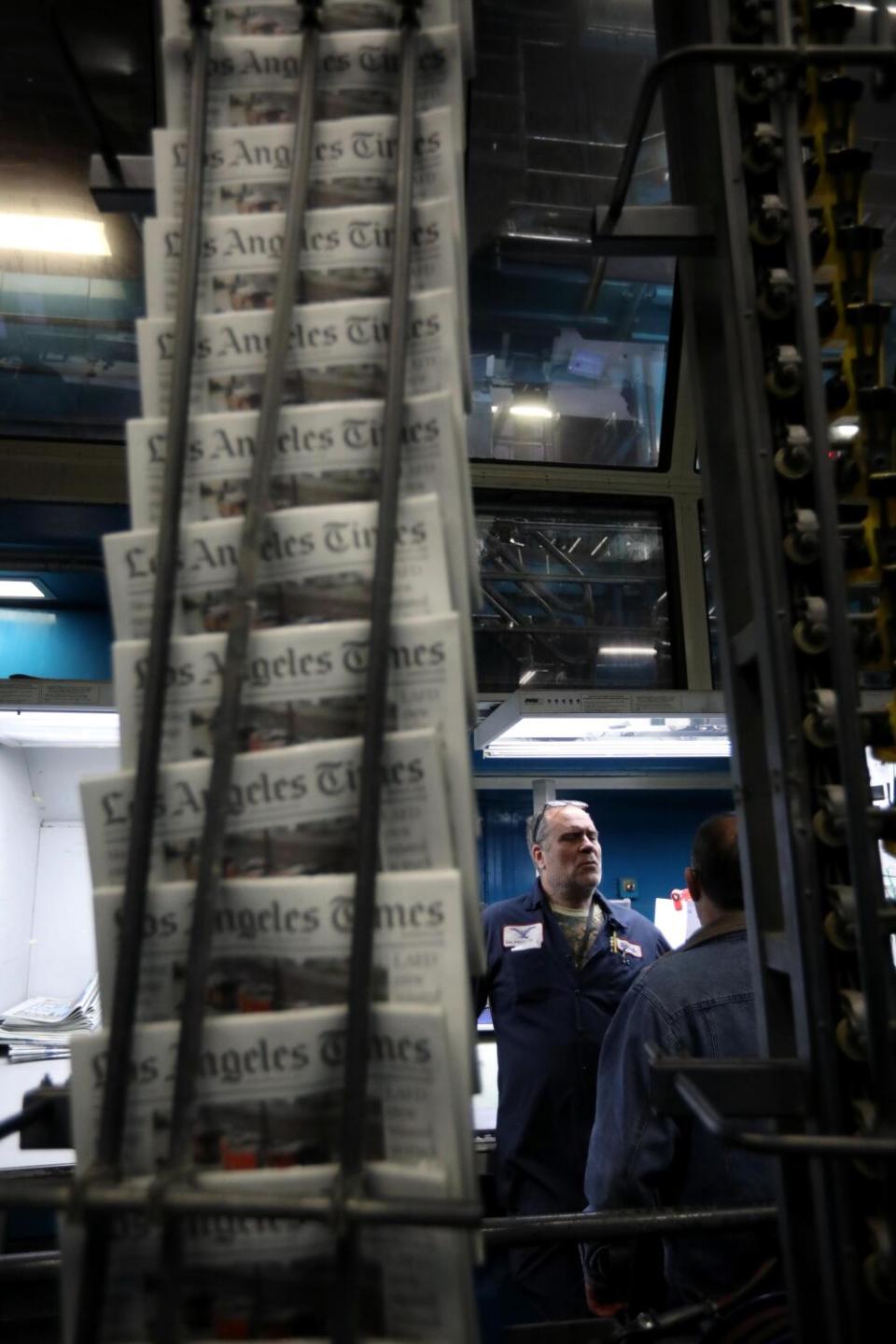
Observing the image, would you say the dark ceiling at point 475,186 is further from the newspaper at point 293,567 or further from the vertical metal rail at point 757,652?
the newspaper at point 293,567

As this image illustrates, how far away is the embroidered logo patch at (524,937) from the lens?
3.18 meters

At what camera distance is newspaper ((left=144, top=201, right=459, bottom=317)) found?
1016 millimetres

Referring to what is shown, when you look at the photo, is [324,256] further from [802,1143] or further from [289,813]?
[802,1143]

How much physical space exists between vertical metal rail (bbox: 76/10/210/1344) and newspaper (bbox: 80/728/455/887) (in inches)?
2.1

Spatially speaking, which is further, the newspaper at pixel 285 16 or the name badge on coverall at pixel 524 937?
the name badge on coverall at pixel 524 937

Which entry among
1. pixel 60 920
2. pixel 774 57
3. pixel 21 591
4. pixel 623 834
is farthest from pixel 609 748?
pixel 774 57

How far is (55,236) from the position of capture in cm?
392

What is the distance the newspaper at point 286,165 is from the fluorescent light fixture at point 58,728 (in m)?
2.18

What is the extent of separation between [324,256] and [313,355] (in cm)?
12

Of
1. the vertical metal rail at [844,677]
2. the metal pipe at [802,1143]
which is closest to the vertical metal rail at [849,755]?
the vertical metal rail at [844,677]

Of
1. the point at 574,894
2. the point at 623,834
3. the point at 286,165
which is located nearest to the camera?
the point at 286,165

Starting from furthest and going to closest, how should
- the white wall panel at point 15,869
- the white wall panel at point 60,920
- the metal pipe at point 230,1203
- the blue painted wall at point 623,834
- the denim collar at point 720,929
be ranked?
the blue painted wall at point 623,834 → the white wall panel at point 60,920 → the white wall panel at point 15,869 → the denim collar at point 720,929 → the metal pipe at point 230,1203

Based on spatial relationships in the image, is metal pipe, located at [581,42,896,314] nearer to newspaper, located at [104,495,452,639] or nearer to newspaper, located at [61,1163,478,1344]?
newspaper, located at [104,495,452,639]

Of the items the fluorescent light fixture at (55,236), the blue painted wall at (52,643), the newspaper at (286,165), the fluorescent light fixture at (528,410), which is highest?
the fluorescent light fixture at (55,236)
